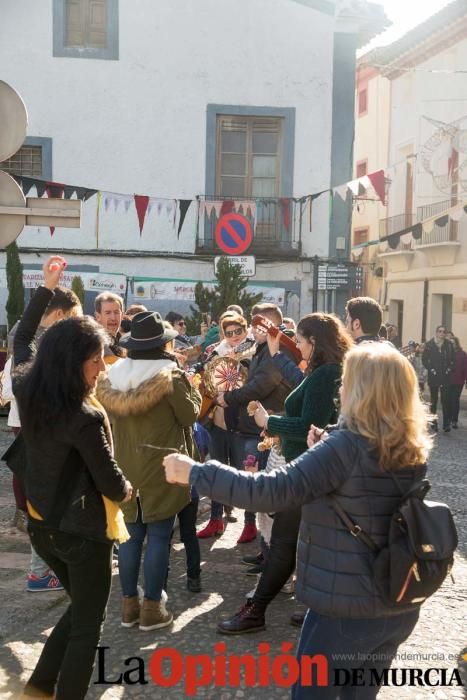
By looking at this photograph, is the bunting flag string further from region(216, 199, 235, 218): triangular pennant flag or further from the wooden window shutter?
the wooden window shutter

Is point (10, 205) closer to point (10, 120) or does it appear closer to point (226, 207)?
point (10, 120)

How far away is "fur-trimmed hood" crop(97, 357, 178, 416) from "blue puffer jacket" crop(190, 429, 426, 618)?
1515 mm

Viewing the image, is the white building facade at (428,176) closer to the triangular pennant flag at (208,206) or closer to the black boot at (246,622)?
the triangular pennant flag at (208,206)

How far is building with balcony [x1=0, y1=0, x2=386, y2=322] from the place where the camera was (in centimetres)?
1648

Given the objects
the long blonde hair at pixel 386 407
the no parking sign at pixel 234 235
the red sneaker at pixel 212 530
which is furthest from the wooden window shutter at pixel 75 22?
the long blonde hair at pixel 386 407

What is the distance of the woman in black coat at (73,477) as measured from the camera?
3.04 meters

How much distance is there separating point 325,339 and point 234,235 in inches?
511

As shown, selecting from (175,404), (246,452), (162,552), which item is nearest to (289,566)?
(162,552)

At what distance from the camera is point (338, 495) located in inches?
101

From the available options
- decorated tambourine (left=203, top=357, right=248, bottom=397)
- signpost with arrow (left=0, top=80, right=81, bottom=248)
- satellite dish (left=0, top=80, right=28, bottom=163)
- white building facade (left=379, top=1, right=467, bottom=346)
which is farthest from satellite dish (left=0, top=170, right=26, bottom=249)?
white building facade (left=379, top=1, right=467, bottom=346)

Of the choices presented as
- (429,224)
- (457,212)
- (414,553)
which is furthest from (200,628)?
(429,224)

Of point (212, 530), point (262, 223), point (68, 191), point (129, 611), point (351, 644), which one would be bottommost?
point (212, 530)

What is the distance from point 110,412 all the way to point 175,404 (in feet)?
1.12

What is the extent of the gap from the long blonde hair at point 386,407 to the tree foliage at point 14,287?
39.1 feet
